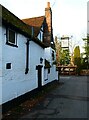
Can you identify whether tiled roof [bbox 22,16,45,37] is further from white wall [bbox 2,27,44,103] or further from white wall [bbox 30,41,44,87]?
white wall [bbox 2,27,44,103]

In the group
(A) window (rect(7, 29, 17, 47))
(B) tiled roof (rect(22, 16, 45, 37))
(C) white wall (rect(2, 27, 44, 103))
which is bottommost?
(C) white wall (rect(2, 27, 44, 103))

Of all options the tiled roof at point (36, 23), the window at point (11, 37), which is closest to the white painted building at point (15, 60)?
the window at point (11, 37)

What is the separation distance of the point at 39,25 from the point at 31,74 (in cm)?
824

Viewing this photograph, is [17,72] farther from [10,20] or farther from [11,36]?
[10,20]

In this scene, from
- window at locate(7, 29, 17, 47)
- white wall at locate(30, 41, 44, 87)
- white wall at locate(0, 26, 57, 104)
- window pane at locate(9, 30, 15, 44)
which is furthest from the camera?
white wall at locate(30, 41, 44, 87)

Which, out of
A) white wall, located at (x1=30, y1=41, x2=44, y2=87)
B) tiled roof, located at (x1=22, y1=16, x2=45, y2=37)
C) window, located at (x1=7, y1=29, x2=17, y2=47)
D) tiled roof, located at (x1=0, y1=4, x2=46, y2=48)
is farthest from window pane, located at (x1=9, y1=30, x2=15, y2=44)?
tiled roof, located at (x1=22, y1=16, x2=45, y2=37)

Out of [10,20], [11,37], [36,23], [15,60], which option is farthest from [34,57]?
[36,23]

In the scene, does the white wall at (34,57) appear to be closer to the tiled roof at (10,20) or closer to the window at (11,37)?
the tiled roof at (10,20)

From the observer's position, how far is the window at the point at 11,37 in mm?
12094

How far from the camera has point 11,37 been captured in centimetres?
1259

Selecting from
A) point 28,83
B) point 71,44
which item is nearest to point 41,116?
point 28,83

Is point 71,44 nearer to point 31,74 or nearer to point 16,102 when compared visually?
point 31,74

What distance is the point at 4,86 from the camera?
11.4 m

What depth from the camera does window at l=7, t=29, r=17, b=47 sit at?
39.7 feet
